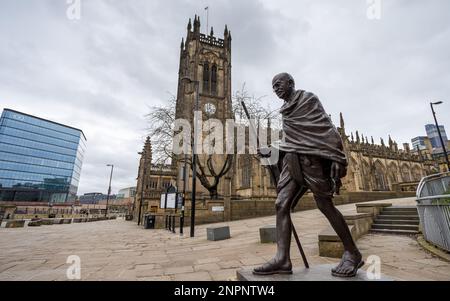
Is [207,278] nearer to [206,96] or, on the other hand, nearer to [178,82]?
[206,96]

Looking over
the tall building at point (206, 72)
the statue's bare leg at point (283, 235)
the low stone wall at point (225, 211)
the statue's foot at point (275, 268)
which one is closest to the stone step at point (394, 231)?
the statue's bare leg at point (283, 235)

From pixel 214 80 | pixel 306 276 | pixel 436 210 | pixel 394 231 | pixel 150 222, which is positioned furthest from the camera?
pixel 214 80

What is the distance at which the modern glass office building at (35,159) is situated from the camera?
58281 millimetres

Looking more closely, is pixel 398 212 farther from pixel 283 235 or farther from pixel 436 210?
pixel 283 235

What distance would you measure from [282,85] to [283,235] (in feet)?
6.33

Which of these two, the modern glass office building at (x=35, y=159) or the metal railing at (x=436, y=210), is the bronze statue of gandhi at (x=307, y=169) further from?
the modern glass office building at (x=35, y=159)

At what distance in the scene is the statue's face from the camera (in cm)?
289

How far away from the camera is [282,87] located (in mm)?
2889

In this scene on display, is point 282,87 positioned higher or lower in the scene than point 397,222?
higher

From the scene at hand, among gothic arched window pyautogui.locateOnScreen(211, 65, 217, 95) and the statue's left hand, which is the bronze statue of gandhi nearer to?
the statue's left hand

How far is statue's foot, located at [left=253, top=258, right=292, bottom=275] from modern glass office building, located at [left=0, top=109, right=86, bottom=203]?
8097cm

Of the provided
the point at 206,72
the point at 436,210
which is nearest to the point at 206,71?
the point at 206,72

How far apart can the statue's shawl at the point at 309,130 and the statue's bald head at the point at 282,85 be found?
104 mm
